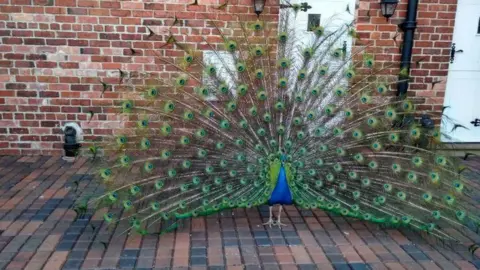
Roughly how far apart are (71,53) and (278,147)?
11.0 feet

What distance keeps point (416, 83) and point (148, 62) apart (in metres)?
3.71

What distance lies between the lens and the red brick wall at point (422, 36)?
5.46m

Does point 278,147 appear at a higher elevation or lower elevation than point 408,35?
lower

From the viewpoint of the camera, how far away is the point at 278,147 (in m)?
3.39

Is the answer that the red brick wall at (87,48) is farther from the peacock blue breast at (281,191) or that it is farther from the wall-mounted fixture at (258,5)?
the peacock blue breast at (281,191)

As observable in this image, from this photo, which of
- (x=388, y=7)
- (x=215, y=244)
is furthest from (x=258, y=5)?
(x=215, y=244)

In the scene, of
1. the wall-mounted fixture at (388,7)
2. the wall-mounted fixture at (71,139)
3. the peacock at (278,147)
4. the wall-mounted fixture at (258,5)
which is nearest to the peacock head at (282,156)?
the peacock at (278,147)

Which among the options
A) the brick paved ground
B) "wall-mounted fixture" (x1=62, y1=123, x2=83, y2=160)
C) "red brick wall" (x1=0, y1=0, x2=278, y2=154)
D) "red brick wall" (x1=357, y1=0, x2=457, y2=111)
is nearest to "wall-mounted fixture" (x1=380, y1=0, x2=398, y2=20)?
"red brick wall" (x1=357, y1=0, x2=457, y2=111)

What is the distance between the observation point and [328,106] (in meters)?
3.44

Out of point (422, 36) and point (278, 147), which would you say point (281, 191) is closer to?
point (278, 147)

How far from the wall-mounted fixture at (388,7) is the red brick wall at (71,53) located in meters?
1.40

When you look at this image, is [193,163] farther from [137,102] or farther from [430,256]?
[430,256]

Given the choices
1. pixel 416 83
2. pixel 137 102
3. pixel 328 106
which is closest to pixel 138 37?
pixel 137 102

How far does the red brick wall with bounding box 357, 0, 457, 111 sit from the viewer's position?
5461 mm
